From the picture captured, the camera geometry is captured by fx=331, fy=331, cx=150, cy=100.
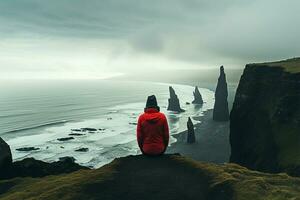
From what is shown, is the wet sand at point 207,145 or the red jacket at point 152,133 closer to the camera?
the red jacket at point 152,133

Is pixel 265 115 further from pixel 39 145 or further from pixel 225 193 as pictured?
pixel 39 145

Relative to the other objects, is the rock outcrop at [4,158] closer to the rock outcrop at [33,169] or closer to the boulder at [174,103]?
the rock outcrop at [33,169]

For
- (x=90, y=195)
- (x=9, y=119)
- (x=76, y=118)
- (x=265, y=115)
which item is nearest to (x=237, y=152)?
(x=265, y=115)

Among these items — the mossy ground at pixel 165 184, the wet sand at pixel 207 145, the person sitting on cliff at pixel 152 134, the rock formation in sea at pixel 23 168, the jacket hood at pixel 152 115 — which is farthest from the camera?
the wet sand at pixel 207 145

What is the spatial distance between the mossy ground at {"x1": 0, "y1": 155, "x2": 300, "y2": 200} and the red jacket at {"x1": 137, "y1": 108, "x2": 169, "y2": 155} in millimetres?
686

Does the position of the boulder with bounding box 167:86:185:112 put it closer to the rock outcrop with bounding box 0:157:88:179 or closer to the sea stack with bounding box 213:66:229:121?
the sea stack with bounding box 213:66:229:121

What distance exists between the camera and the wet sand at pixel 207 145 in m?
77.4

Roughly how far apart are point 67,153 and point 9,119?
74515 mm

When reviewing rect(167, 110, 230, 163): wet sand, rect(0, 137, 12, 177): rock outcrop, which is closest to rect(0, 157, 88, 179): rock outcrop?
rect(0, 137, 12, 177): rock outcrop

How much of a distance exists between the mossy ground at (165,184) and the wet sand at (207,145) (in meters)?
53.4

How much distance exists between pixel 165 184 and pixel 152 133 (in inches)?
164

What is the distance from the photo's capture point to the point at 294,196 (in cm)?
1791

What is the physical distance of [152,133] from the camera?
22500mm

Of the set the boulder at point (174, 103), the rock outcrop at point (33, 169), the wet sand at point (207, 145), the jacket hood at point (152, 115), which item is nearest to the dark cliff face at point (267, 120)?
the wet sand at point (207, 145)
